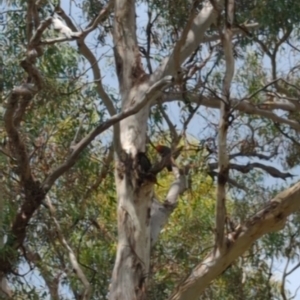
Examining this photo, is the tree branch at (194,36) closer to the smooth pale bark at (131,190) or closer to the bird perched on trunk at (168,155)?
the smooth pale bark at (131,190)

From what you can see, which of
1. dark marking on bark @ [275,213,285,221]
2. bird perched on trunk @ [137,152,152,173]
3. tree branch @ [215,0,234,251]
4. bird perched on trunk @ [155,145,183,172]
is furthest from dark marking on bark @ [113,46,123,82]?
dark marking on bark @ [275,213,285,221]

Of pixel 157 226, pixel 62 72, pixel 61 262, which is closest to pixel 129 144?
pixel 157 226

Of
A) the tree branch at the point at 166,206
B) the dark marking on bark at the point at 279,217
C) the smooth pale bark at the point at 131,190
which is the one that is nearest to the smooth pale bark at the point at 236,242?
the dark marking on bark at the point at 279,217

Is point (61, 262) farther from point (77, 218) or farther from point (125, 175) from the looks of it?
point (125, 175)

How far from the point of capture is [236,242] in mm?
4996

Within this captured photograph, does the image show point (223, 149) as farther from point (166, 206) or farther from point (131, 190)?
point (166, 206)

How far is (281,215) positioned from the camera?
5.06 m

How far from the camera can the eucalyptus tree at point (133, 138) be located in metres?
5.12

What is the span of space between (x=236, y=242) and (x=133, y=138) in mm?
1357

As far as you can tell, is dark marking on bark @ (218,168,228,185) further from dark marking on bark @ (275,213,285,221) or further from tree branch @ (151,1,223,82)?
tree branch @ (151,1,223,82)

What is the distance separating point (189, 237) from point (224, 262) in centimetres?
343

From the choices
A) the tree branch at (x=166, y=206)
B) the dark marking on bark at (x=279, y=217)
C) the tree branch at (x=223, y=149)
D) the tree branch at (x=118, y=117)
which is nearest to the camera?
the tree branch at (x=223, y=149)

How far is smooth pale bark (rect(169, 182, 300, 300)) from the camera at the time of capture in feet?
16.4

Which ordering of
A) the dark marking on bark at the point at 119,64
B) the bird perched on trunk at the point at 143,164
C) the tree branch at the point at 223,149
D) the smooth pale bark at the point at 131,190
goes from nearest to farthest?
the tree branch at the point at 223,149, the smooth pale bark at the point at 131,190, the bird perched on trunk at the point at 143,164, the dark marking on bark at the point at 119,64
